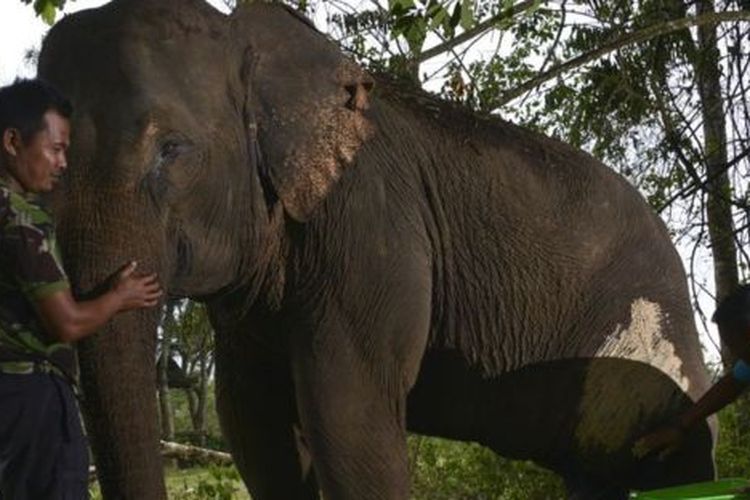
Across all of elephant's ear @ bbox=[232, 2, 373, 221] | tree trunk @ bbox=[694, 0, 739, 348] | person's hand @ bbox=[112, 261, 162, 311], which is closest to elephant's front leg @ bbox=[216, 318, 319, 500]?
elephant's ear @ bbox=[232, 2, 373, 221]

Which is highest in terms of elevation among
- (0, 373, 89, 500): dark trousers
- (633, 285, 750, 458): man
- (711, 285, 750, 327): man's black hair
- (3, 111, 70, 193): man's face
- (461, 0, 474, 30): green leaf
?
(461, 0, 474, 30): green leaf

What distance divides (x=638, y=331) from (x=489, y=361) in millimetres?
577

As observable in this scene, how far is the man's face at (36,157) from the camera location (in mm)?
4133

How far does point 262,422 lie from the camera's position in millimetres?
5977

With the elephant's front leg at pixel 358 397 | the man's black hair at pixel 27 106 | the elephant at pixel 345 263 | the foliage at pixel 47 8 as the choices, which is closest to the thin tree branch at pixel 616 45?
the elephant at pixel 345 263

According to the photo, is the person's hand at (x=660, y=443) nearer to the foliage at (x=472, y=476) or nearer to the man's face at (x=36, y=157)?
the man's face at (x=36, y=157)

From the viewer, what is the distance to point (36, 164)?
163 inches

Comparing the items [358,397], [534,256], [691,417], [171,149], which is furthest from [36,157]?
[691,417]

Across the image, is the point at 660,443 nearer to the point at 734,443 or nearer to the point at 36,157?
the point at 36,157

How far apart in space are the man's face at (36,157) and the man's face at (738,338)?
2442 mm

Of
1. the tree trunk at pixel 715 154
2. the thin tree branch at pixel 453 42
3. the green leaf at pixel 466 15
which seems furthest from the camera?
the tree trunk at pixel 715 154

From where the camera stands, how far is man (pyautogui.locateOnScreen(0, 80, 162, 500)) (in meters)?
4.01

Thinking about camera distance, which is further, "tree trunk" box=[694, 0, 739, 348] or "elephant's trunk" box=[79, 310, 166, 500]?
"tree trunk" box=[694, 0, 739, 348]

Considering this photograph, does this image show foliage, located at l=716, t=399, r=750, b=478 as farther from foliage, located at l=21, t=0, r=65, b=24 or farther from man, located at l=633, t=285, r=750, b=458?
foliage, located at l=21, t=0, r=65, b=24
